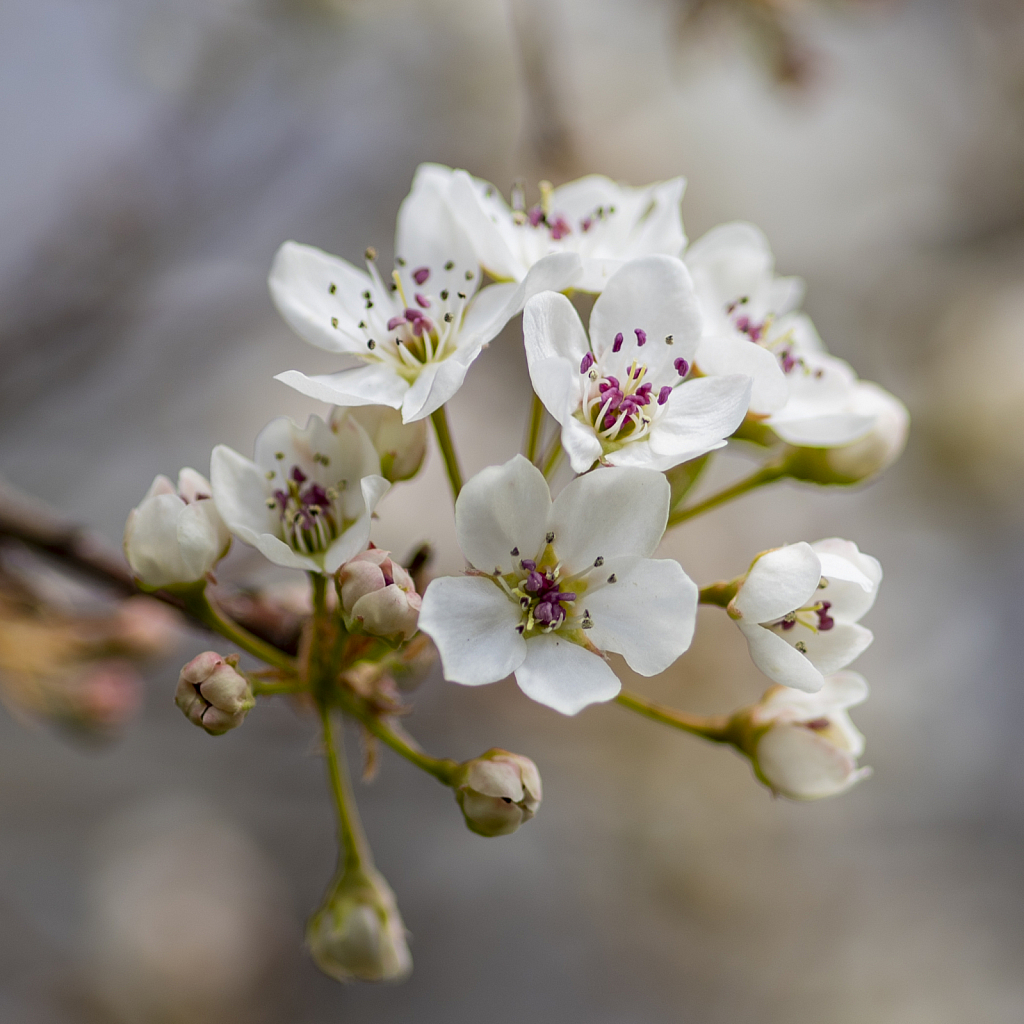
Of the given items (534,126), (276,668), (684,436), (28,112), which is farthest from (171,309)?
(684,436)

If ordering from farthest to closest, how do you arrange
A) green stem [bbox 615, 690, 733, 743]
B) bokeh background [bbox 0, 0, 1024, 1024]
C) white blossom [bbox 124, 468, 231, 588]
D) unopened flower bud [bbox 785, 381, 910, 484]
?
1. bokeh background [bbox 0, 0, 1024, 1024]
2. unopened flower bud [bbox 785, 381, 910, 484]
3. green stem [bbox 615, 690, 733, 743]
4. white blossom [bbox 124, 468, 231, 588]

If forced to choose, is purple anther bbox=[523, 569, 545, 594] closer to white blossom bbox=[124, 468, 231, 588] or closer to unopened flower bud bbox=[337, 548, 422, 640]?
unopened flower bud bbox=[337, 548, 422, 640]

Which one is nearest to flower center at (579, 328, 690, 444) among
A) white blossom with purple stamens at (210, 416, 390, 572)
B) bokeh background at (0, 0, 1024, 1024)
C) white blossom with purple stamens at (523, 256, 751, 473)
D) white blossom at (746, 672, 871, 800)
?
white blossom with purple stamens at (523, 256, 751, 473)

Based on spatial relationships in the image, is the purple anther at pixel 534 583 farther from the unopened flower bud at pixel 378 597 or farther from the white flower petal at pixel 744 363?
the white flower petal at pixel 744 363

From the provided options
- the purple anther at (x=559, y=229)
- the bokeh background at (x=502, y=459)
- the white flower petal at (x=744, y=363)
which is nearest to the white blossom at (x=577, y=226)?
the purple anther at (x=559, y=229)

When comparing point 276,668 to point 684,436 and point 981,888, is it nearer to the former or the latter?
point 684,436

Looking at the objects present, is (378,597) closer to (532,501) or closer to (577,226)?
(532,501)

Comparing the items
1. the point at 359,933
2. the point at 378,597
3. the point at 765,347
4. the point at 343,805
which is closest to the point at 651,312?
the point at 765,347
